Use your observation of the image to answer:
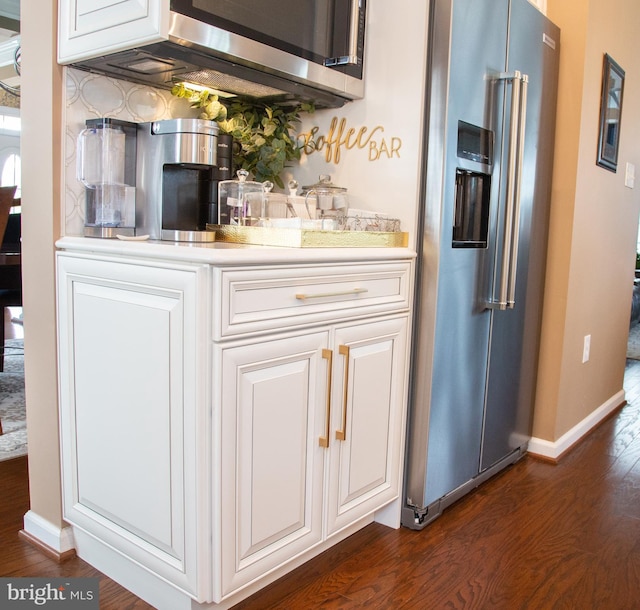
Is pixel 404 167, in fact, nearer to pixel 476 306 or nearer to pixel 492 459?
pixel 476 306

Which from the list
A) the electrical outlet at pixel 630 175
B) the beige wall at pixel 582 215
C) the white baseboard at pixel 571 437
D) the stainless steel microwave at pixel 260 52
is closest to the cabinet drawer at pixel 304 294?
the stainless steel microwave at pixel 260 52

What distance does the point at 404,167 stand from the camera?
74.9 inches

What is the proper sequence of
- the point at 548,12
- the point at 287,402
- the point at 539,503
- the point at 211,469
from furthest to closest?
the point at 548,12 → the point at 539,503 → the point at 287,402 → the point at 211,469

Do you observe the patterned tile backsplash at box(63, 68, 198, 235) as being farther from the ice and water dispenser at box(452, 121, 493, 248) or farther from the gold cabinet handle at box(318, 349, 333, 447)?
the ice and water dispenser at box(452, 121, 493, 248)

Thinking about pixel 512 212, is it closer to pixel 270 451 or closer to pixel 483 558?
pixel 483 558

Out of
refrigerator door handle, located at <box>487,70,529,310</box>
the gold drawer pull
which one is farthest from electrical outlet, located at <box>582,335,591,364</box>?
the gold drawer pull

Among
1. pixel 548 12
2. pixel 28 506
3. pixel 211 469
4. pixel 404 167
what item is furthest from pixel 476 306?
pixel 28 506

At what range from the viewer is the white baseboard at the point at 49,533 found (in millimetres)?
1763

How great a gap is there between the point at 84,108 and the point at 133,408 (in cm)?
81

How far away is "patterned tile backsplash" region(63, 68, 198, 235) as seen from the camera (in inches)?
64.7

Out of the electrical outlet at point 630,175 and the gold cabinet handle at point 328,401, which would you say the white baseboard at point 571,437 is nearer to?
the electrical outlet at point 630,175

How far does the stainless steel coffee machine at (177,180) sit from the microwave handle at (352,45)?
45 centimetres

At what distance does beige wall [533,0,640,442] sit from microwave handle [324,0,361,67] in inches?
44.5

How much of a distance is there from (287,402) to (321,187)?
76 centimetres
